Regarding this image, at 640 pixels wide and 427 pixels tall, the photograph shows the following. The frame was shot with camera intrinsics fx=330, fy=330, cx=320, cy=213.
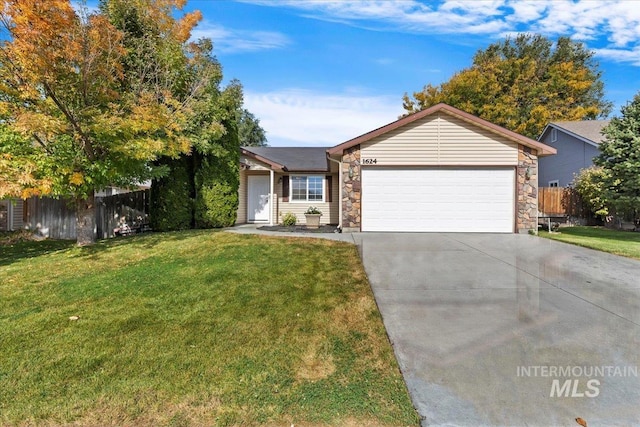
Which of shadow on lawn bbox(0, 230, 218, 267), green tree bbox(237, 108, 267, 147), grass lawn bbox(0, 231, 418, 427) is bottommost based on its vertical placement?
grass lawn bbox(0, 231, 418, 427)

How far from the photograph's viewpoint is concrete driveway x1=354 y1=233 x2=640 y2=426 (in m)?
2.51

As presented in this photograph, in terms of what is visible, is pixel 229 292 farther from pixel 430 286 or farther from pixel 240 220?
pixel 240 220

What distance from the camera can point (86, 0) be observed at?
7328mm

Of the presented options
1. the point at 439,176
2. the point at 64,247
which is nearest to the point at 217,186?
the point at 64,247

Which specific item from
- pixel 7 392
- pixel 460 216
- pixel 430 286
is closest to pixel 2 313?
pixel 7 392

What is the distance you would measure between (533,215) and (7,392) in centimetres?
1251

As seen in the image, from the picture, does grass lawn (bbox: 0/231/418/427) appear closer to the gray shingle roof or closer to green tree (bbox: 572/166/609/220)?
green tree (bbox: 572/166/609/220)

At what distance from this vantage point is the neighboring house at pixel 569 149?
17.2 m

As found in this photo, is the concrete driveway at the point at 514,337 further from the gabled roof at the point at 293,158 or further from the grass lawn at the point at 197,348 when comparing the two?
the gabled roof at the point at 293,158

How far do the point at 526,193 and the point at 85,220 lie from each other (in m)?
13.3

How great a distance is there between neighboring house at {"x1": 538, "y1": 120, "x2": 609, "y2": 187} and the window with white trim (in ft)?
44.8

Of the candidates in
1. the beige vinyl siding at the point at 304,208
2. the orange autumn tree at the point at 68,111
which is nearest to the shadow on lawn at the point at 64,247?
the orange autumn tree at the point at 68,111

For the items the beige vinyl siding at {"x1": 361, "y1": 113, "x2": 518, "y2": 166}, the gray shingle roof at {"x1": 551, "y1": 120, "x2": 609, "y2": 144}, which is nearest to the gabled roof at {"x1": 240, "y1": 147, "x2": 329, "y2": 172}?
the beige vinyl siding at {"x1": 361, "y1": 113, "x2": 518, "y2": 166}

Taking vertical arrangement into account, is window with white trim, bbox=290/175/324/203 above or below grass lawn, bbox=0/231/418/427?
above
